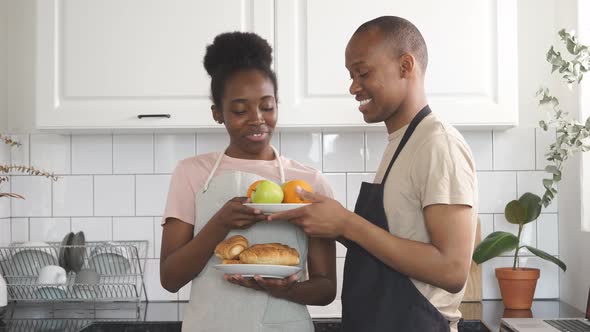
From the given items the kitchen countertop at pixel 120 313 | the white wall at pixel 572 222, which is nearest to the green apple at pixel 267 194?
the kitchen countertop at pixel 120 313

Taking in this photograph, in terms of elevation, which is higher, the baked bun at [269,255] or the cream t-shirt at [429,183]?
the cream t-shirt at [429,183]

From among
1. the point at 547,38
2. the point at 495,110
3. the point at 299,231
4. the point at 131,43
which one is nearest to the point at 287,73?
the point at 131,43

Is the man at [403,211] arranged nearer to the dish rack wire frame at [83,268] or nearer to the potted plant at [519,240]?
the potted plant at [519,240]

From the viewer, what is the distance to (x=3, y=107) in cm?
260

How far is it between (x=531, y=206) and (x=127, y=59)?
135 cm

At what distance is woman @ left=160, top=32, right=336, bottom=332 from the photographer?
1.53 meters

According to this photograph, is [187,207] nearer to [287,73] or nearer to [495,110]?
[287,73]

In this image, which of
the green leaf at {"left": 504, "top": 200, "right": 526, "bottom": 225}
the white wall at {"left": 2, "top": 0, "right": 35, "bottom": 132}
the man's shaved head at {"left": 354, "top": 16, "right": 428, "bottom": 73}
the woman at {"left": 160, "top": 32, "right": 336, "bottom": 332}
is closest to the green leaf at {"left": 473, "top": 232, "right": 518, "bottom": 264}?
the green leaf at {"left": 504, "top": 200, "right": 526, "bottom": 225}

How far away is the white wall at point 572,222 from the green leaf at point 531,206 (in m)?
0.11

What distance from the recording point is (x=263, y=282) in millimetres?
1445

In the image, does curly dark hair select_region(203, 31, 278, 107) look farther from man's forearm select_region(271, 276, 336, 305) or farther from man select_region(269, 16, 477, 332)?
man's forearm select_region(271, 276, 336, 305)

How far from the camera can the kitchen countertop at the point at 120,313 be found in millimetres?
2152

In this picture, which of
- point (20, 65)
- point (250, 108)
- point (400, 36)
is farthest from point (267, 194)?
point (20, 65)

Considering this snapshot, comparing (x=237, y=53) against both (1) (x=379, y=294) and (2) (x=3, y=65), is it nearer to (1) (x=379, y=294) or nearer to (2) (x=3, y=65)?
(1) (x=379, y=294)
